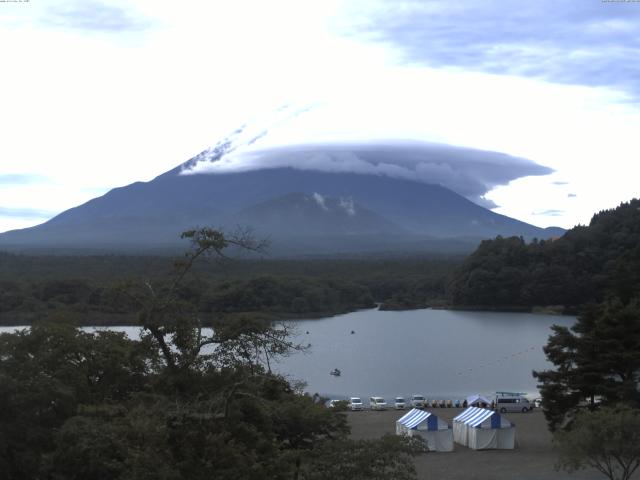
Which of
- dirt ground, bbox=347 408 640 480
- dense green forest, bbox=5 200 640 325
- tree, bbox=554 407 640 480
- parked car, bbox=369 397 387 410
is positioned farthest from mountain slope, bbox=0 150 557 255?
tree, bbox=554 407 640 480

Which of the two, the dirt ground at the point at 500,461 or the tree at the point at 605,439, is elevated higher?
the tree at the point at 605,439

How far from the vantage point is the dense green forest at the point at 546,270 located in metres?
53.0

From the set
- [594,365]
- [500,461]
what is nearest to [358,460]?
[500,461]

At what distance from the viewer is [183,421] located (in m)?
5.75

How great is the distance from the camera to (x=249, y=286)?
45156mm

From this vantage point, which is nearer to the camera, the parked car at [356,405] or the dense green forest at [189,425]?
the dense green forest at [189,425]

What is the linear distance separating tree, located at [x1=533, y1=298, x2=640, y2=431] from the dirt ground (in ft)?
2.52

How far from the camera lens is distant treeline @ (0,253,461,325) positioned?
134ft

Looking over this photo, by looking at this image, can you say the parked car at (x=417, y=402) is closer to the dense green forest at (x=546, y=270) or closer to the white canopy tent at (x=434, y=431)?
the white canopy tent at (x=434, y=431)

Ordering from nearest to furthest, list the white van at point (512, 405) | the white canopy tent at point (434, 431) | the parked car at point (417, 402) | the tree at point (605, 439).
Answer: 1. the tree at point (605, 439)
2. the white canopy tent at point (434, 431)
3. the white van at point (512, 405)
4. the parked car at point (417, 402)

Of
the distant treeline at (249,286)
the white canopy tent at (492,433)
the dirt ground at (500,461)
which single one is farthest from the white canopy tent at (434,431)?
the distant treeline at (249,286)

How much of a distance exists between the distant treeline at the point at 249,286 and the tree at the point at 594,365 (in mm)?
15007

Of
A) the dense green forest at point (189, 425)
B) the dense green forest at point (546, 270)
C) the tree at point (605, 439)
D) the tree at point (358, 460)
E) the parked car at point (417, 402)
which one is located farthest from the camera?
the dense green forest at point (546, 270)

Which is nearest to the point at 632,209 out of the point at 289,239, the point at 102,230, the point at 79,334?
the point at 79,334
